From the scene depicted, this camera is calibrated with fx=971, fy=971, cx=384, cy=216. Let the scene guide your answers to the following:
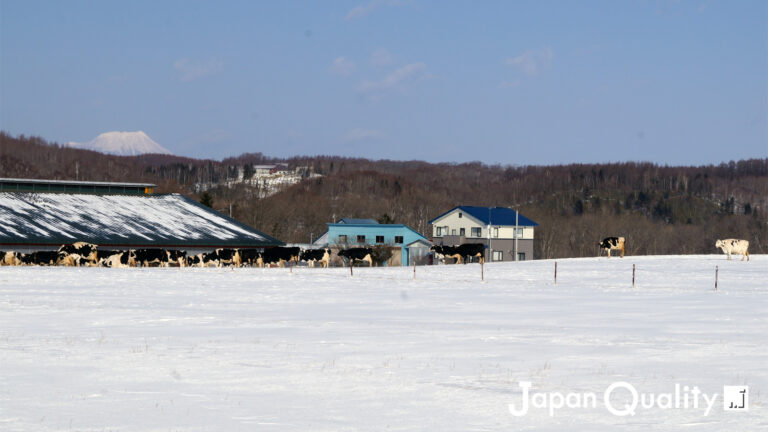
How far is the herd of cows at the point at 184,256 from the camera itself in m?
57.0

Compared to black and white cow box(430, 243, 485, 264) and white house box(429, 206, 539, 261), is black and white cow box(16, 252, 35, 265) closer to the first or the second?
black and white cow box(430, 243, 485, 264)

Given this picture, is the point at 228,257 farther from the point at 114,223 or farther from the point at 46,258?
the point at 114,223

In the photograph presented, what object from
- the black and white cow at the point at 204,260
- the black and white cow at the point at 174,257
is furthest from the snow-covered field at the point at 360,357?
the black and white cow at the point at 204,260

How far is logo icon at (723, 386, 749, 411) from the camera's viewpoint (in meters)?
13.2

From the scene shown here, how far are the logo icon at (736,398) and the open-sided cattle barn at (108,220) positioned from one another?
55840 millimetres

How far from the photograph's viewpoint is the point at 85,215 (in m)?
73.1

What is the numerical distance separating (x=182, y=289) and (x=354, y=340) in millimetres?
18232

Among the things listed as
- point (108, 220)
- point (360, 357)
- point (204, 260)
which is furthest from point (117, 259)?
point (360, 357)

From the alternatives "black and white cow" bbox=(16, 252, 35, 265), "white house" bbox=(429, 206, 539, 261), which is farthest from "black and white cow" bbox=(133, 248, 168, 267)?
"white house" bbox=(429, 206, 539, 261)


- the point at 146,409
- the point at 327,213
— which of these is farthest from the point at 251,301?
the point at 327,213

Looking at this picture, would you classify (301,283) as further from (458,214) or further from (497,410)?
(458,214)

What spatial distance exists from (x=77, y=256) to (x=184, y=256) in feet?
21.0

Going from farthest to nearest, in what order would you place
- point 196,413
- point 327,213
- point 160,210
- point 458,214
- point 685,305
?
point 327,213
point 458,214
point 160,210
point 685,305
point 196,413

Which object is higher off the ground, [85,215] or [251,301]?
[85,215]
